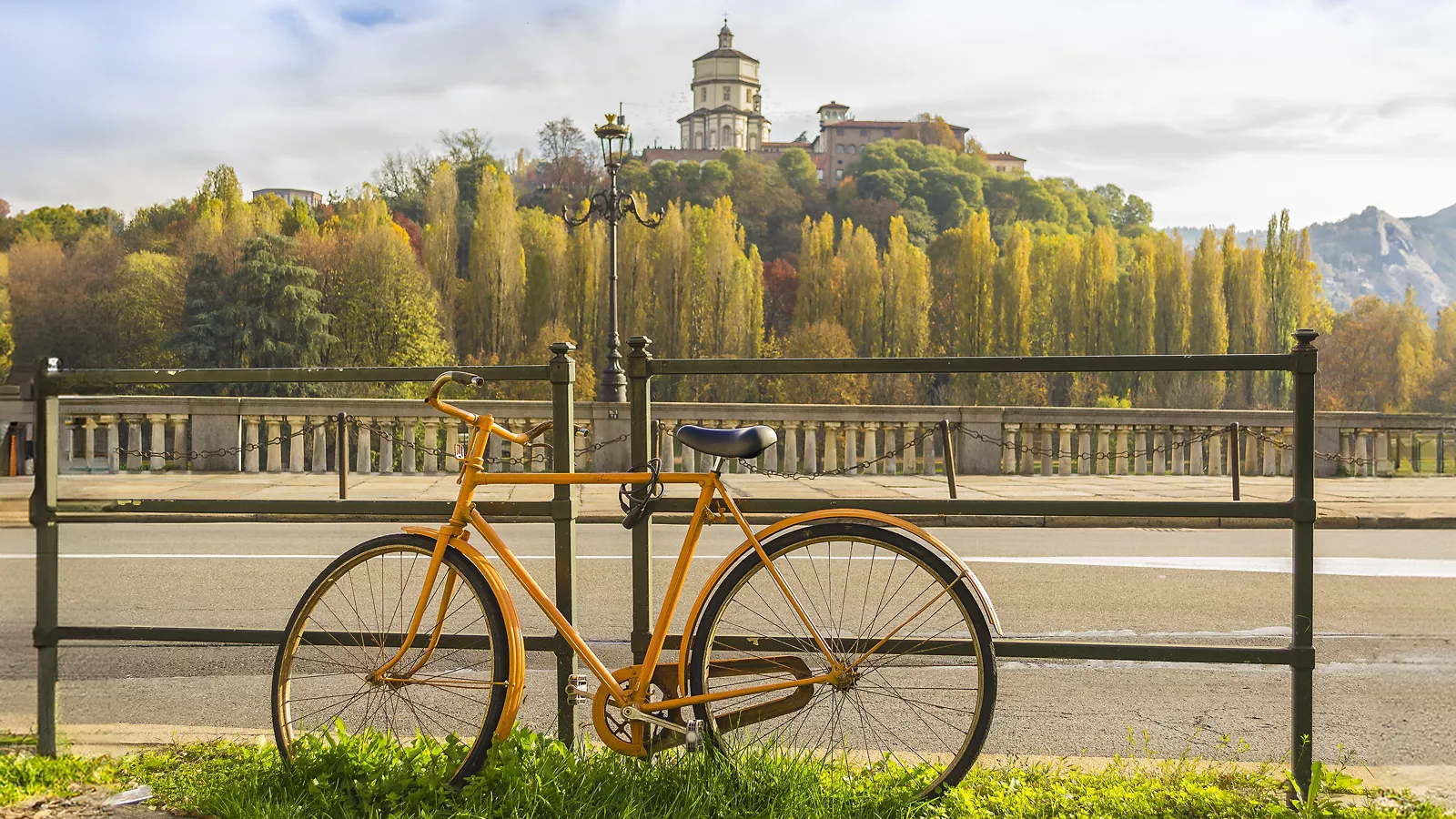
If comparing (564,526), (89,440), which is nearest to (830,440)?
(89,440)

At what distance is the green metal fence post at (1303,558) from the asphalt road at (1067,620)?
3.19ft

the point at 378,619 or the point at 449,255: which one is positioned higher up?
the point at 449,255

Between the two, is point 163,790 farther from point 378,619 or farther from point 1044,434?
point 1044,434

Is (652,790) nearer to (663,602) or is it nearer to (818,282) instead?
(663,602)

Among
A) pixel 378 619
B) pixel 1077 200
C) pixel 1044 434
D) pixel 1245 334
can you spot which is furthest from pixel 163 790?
pixel 1077 200

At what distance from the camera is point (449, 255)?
6525 cm

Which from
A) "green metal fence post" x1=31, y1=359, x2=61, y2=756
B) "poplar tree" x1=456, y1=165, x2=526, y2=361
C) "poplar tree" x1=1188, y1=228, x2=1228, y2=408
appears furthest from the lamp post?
"poplar tree" x1=1188, y1=228, x2=1228, y2=408

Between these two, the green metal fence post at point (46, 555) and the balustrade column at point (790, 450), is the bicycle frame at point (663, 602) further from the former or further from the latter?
the balustrade column at point (790, 450)

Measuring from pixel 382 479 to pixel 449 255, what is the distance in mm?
49832

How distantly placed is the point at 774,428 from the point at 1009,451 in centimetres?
399

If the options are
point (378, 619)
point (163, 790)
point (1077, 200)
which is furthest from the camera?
point (1077, 200)

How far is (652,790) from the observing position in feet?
10.5

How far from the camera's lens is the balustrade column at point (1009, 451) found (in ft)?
61.7

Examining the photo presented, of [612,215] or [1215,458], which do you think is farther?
[612,215]
